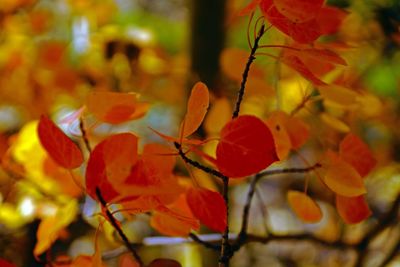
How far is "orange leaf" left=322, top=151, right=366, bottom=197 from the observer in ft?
1.66

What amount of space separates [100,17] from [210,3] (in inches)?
13.4

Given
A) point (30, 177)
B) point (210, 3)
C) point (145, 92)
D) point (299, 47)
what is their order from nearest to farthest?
point (299, 47) < point (30, 177) < point (210, 3) < point (145, 92)

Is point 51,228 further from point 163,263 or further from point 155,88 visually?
point 155,88

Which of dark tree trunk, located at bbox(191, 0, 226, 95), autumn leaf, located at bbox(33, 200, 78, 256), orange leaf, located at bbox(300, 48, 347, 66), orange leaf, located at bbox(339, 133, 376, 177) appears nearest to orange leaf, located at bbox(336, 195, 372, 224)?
orange leaf, located at bbox(339, 133, 376, 177)

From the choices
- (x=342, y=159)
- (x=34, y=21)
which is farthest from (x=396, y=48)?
(x=34, y=21)

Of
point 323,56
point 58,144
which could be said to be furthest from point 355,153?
point 58,144

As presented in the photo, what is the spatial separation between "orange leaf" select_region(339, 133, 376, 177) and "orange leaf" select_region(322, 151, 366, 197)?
0.17 feet

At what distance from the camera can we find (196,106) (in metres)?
0.47

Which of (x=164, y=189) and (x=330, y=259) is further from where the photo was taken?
(x=330, y=259)

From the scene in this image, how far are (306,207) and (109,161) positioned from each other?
9.1 inches

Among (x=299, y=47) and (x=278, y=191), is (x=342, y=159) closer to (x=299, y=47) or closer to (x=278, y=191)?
(x=299, y=47)

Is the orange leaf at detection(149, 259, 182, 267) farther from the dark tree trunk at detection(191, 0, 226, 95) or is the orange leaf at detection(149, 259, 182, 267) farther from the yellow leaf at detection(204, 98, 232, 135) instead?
the dark tree trunk at detection(191, 0, 226, 95)

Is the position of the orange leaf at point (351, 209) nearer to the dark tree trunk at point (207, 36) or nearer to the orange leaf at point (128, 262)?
the orange leaf at point (128, 262)

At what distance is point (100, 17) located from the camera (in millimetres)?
1419
